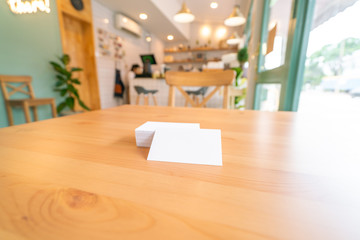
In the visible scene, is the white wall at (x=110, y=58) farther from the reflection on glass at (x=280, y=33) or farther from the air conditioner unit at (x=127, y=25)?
the reflection on glass at (x=280, y=33)

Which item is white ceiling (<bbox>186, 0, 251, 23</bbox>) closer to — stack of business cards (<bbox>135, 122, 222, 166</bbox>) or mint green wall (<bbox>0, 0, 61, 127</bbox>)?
mint green wall (<bbox>0, 0, 61, 127</bbox>)

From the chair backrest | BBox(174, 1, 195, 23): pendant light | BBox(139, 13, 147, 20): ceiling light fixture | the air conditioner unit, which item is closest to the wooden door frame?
the air conditioner unit

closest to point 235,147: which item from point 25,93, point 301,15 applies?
point 301,15

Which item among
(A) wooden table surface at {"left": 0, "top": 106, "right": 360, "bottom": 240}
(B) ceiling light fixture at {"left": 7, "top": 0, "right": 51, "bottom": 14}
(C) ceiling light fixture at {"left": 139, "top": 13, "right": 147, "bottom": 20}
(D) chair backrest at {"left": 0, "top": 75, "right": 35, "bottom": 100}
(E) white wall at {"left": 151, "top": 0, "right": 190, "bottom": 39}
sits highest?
(E) white wall at {"left": 151, "top": 0, "right": 190, "bottom": 39}

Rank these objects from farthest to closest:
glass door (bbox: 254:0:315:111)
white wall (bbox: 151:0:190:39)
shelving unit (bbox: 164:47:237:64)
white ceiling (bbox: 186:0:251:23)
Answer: shelving unit (bbox: 164:47:237:64) < white ceiling (bbox: 186:0:251:23) < white wall (bbox: 151:0:190:39) < glass door (bbox: 254:0:315:111)

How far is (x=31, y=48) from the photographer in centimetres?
240

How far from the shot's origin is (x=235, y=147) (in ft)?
1.13

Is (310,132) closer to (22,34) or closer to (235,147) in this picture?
(235,147)

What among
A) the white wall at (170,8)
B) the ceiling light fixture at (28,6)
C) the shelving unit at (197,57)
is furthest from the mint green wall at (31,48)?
the shelving unit at (197,57)

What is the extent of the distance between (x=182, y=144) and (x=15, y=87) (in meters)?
2.90

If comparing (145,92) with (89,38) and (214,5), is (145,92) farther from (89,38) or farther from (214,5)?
(214,5)

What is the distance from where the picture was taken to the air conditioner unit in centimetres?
386

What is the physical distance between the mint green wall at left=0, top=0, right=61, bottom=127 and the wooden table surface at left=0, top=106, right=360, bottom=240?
2.70 m

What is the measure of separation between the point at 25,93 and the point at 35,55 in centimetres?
59
